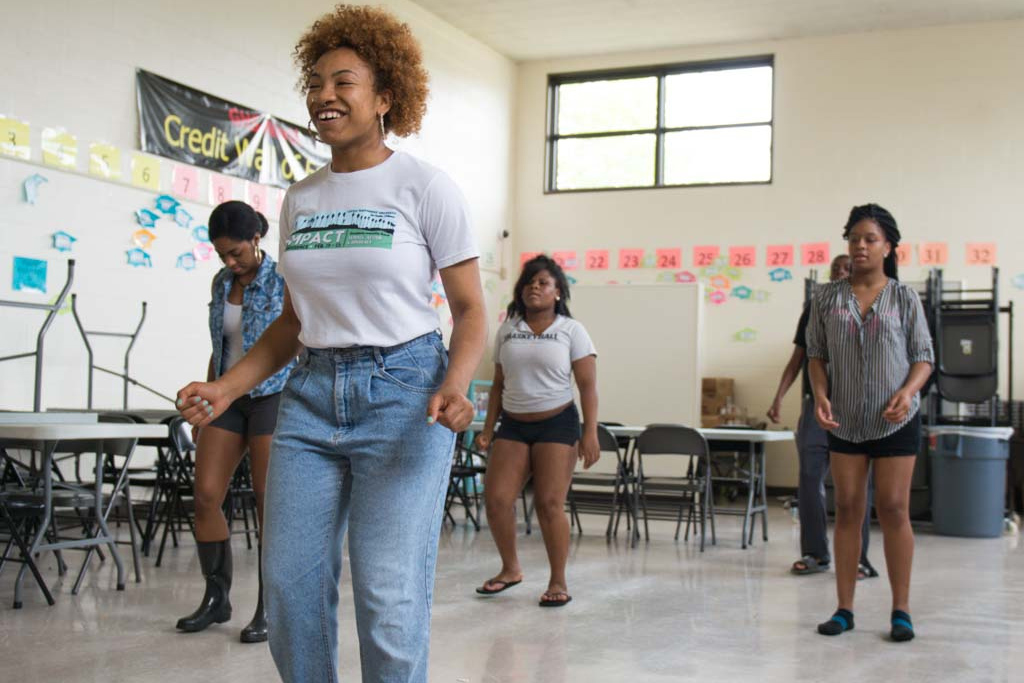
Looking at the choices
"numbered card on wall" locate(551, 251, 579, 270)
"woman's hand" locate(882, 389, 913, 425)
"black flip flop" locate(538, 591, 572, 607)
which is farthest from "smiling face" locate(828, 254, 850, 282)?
"numbered card on wall" locate(551, 251, 579, 270)

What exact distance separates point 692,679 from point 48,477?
2.60 meters

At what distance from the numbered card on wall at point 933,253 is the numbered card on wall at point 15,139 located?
7.46 metres

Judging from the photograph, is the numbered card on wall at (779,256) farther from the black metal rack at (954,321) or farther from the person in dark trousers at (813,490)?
the person in dark trousers at (813,490)

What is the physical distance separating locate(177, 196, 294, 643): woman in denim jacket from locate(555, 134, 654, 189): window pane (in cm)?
794

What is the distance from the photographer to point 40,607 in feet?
14.0

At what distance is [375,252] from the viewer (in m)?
1.88

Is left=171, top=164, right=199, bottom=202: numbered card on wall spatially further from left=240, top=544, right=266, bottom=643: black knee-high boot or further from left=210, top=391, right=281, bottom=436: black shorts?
left=240, top=544, right=266, bottom=643: black knee-high boot

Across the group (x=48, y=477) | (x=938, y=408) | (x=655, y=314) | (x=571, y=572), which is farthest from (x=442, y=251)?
(x=655, y=314)

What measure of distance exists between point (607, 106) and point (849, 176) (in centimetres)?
259

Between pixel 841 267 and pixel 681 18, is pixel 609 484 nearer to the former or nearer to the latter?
pixel 841 267

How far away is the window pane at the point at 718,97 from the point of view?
10883mm

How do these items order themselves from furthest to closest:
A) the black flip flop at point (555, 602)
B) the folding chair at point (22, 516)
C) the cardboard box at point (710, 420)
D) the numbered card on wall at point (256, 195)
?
the cardboard box at point (710, 420)
the numbered card on wall at point (256, 195)
the black flip flop at point (555, 602)
the folding chair at point (22, 516)

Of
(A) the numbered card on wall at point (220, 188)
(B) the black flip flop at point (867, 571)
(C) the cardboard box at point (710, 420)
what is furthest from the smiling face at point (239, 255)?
(C) the cardboard box at point (710, 420)

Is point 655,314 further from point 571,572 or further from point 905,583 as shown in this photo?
point 905,583
